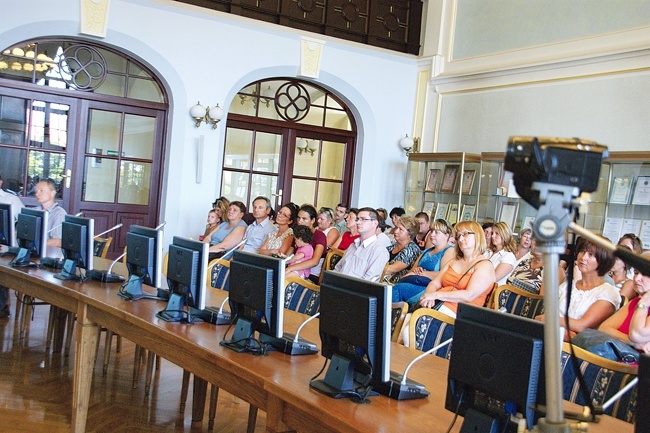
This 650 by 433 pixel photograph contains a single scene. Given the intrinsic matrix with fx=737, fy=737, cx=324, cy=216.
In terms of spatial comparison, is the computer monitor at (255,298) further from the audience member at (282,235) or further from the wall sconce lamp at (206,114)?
the wall sconce lamp at (206,114)

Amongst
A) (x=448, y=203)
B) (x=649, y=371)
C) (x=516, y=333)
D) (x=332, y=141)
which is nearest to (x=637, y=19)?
(x=448, y=203)

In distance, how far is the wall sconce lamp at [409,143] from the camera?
31.7ft

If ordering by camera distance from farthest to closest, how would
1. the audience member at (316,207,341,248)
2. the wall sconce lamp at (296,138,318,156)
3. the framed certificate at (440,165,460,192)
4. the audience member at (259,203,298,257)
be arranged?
the wall sconce lamp at (296,138,318,156), the framed certificate at (440,165,460,192), the audience member at (316,207,341,248), the audience member at (259,203,298,257)

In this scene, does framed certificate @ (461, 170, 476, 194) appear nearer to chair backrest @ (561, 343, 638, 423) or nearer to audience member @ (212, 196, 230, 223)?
audience member @ (212, 196, 230, 223)

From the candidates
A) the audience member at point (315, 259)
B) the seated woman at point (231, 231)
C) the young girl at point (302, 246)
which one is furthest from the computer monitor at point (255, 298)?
the seated woman at point (231, 231)

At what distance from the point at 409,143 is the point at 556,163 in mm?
8610

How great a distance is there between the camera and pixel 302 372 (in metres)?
2.62

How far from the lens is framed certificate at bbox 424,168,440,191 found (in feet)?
29.6

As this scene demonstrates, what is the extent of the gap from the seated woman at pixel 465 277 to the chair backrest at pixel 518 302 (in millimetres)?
172


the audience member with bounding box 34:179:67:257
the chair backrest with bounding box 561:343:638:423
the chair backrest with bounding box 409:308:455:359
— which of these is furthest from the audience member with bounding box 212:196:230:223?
the chair backrest with bounding box 561:343:638:423

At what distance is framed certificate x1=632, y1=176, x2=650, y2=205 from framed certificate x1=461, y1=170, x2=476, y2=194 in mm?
2063

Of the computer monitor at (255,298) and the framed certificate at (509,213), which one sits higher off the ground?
the framed certificate at (509,213)

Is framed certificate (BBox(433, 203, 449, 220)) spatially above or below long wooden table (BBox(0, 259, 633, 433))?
above

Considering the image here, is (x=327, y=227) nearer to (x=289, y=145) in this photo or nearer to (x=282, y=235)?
(x=282, y=235)
